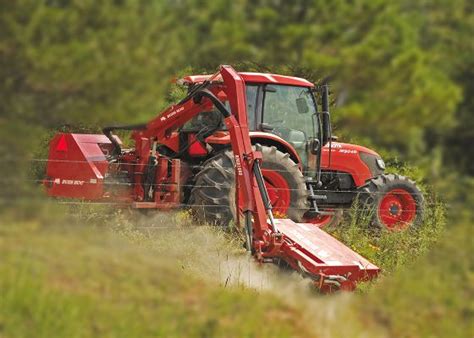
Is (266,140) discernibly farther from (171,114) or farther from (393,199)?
(393,199)

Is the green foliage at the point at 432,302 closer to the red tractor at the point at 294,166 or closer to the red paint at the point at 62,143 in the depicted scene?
the red tractor at the point at 294,166

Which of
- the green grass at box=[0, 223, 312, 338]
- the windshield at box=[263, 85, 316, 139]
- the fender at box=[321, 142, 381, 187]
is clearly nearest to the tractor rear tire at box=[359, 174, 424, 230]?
the fender at box=[321, 142, 381, 187]

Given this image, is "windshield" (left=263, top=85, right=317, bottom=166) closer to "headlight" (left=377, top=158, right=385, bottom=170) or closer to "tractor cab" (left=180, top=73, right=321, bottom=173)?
"tractor cab" (left=180, top=73, right=321, bottom=173)

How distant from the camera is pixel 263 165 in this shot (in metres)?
7.55

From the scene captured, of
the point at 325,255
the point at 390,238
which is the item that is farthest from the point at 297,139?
the point at 325,255

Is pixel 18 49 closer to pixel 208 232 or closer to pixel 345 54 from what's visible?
pixel 208 232

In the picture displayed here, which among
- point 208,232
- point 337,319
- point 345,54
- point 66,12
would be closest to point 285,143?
point 345,54

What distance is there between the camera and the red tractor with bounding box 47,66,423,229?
23.8 feet

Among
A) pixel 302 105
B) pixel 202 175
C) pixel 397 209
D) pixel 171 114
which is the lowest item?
pixel 397 209

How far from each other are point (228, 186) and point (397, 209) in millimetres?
2906

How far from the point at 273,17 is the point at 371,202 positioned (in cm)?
266

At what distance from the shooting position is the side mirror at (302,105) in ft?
27.9

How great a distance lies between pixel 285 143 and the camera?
319 inches

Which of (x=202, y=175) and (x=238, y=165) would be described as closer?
(x=238, y=165)
